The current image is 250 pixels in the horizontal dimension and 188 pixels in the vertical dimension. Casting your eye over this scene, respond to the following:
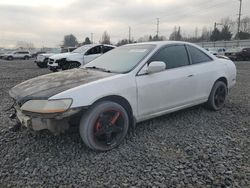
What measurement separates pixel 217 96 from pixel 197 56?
97cm

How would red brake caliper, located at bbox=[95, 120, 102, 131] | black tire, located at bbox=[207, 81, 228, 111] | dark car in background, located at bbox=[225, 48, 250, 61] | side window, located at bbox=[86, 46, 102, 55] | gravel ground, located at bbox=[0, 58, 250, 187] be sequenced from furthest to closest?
dark car in background, located at bbox=[225, 48, 250, 61] → side window, located at bbox=[86, 46, 102, 55] → black tire, located at bbox=[207, 81, 228, 111] → red brake caliper, located at bbox=[95, 120, 102, 131] → gravel ground, located at bbox=[0, 58, 250, 187]

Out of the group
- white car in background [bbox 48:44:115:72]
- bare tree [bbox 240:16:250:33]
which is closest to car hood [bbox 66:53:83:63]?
white car in background [bbox 48:44:115:72]

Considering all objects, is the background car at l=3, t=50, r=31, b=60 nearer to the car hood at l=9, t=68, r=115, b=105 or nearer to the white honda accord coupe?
the white honda accord coupe

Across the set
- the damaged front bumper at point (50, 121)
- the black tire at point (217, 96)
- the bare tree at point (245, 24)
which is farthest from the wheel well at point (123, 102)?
the bare tree at point (245, 24)

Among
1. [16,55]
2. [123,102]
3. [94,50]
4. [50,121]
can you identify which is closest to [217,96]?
[123,102]

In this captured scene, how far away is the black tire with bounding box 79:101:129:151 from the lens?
334 cm

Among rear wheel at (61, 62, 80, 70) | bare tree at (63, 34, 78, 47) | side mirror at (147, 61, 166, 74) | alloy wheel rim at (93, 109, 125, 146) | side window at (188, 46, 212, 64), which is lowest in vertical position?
alloy wheel rim at (93, 109, 125, 146)

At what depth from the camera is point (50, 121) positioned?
320cm

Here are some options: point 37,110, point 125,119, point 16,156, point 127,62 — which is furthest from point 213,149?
point 16,156

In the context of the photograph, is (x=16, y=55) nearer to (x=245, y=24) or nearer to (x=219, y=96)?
(x=219, y=96)

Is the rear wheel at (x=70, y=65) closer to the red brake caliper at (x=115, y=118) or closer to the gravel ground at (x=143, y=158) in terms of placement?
the gravel ground at (x=143, y=158)

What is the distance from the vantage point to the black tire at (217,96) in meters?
5.17

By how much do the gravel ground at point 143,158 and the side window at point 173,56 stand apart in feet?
3.37

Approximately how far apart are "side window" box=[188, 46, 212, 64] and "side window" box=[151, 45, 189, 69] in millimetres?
171
